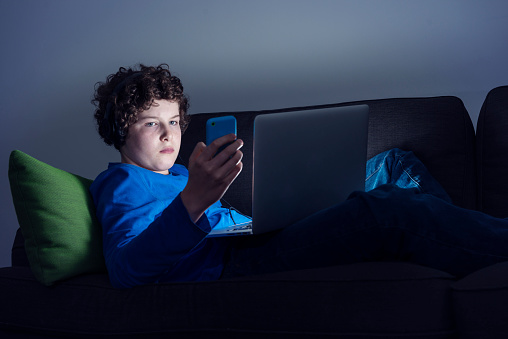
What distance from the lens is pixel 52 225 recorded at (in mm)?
1039

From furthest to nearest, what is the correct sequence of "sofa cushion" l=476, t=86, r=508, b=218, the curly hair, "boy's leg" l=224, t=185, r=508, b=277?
"sofa cushion" l=476, t=86, r=508, b=218, the curly hair, "boy's leg" l=224, t=185, r=508, b=277

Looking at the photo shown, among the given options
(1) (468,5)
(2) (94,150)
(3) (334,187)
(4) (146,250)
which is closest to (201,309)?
(4) (146,250)

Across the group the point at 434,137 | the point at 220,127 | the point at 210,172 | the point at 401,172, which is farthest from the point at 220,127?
the point at 434,137

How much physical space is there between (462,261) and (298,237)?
0.33 meters

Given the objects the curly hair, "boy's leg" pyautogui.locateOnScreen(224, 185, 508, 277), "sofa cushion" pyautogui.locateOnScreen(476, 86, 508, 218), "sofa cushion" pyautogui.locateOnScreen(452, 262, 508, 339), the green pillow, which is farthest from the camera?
"sofa cushion" pyautogui.locateOnScreen(476, 86, 508, 218)

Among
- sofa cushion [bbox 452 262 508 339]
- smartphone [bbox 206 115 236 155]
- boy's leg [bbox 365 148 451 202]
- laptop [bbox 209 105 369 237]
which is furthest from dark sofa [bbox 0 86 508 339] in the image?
boy's leg [bbox 365 148 451 202]

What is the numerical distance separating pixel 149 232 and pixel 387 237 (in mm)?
484

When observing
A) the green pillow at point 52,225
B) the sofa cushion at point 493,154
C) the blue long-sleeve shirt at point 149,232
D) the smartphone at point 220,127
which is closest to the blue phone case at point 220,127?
the smartphone at point 220,127

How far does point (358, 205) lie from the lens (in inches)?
35.9

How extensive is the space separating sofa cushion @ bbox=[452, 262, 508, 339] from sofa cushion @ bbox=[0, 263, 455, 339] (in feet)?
0.10

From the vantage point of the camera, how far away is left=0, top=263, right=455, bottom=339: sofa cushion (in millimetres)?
808

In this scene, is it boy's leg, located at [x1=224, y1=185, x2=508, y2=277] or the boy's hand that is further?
boy's leg, located at [x1=224, y1=185, x2=508, y2=277]

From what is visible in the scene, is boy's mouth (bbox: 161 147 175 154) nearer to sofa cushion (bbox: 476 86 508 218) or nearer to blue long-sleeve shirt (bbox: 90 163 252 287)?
blue long-sleeve shirt (bbox: 90 163 252 287)

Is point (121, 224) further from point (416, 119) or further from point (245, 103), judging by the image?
point (245, 103)
